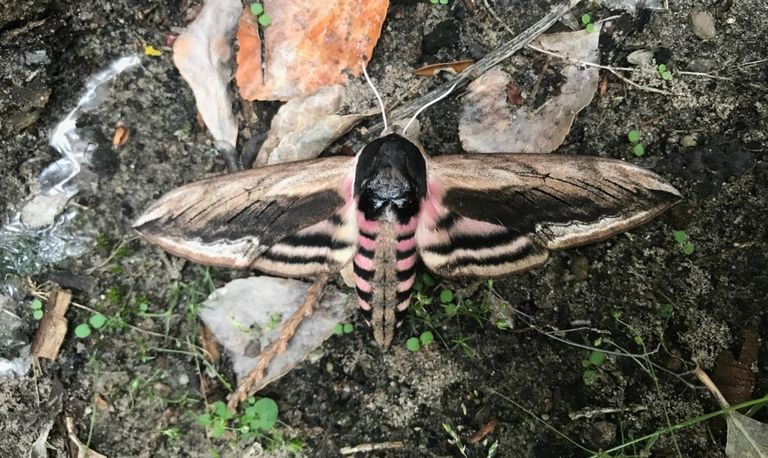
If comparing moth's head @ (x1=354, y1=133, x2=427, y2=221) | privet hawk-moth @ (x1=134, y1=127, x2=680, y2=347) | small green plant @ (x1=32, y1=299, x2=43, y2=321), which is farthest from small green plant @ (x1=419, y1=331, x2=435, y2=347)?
small green plant @ (x1=32, y1=299, x2=43, y2=321)

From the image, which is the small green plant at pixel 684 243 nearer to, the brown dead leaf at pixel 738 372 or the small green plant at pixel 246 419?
the brown dead leaf at pixel 738 372

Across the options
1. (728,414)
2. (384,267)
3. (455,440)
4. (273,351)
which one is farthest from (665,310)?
(273,351)

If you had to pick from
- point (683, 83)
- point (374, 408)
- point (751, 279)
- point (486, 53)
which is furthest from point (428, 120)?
point (751, 279)

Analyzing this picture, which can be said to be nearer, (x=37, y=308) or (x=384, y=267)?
(x=384, y=267)

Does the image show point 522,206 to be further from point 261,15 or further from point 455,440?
point 261,15

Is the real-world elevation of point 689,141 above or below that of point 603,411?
above

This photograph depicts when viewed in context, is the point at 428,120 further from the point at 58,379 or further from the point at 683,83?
the point at 58,379

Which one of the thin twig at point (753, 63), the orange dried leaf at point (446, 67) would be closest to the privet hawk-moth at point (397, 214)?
the orange dried leaf at point (446, 67)
